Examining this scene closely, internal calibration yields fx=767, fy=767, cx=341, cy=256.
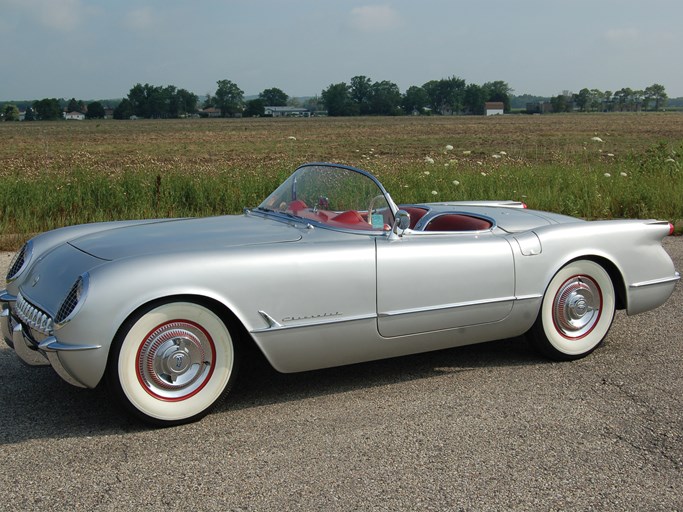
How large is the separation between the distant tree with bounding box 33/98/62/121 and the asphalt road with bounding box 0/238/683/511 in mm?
129399

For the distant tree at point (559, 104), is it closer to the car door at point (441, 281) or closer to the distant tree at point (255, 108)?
the distant tree at point (255, 108)

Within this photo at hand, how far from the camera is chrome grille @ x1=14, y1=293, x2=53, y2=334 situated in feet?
10.9

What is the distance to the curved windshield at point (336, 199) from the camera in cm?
409

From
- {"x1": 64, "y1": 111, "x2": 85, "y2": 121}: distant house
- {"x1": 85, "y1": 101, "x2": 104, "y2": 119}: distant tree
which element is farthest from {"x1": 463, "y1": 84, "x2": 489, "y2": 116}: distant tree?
{"x1": 64, "y1": 111, "x2": 85, "y2": 121}: distant house

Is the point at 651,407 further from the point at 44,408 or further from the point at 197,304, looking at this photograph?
the point at 44,408

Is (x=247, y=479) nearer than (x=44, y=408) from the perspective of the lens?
Yes

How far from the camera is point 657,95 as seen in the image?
17625 centimetres

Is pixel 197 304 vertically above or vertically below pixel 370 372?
above

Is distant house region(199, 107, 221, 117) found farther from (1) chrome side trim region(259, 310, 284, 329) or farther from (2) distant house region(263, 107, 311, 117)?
(1) chrome side trim region(259, 310, 284, 329)

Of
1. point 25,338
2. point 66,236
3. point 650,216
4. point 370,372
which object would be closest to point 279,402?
point 370,372

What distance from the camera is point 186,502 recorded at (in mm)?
2746

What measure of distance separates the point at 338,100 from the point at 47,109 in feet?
162

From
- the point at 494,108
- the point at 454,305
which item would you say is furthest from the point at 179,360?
the point at 494,108

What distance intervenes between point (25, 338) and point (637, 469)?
8.74 ft
